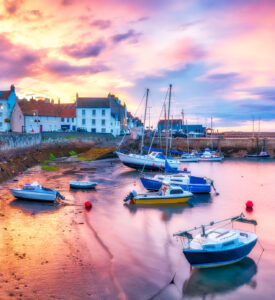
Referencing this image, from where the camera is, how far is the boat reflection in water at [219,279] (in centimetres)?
1090

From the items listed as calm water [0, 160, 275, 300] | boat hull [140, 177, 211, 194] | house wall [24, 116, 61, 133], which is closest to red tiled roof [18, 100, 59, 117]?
house wall [24, 116, 61, 133]

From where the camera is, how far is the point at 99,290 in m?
10.4

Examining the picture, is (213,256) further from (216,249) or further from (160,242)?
(160,242)

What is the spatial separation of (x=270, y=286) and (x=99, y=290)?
722cm

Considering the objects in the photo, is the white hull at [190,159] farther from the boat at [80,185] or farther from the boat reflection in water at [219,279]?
the boat reflection in water at [219,279]

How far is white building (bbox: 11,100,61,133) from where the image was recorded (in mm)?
63688

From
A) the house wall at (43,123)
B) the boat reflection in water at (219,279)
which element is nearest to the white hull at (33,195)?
the boat reflection in water at (219,279)

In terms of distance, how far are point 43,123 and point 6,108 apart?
389 inches

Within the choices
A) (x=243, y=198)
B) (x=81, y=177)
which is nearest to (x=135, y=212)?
(x=243, y=198)

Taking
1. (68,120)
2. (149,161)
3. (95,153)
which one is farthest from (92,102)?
(149,161)

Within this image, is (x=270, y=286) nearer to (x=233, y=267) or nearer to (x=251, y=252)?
(x=233, y=267)

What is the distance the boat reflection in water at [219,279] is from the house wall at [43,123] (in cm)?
6079

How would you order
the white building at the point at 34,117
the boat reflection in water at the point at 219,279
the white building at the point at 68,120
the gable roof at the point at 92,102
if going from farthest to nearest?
1. the white building at the point at 68,120
2. the gable roof at the point at 92,102
3. the white building at the point at 34,117
4. the boat reflection in water at the point at 219,279

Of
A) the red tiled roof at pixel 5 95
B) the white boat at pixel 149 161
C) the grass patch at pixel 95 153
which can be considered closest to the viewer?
the white boat at pixel 149 161
